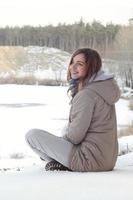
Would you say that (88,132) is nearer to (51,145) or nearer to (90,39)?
(51,145)

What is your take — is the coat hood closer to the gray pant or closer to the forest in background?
the gray pant

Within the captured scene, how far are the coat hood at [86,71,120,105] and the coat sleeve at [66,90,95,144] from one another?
54 millimetres

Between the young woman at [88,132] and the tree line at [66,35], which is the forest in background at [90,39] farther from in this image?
the young woman at [88,132]

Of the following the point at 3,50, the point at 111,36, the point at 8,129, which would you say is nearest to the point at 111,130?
the point at 8,129

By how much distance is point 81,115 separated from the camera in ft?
7.66

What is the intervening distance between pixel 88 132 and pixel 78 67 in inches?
11.9

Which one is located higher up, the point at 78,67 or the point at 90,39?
the point at 78,67

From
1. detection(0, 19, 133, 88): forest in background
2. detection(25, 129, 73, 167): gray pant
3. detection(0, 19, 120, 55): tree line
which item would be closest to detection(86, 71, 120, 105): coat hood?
detection(25, 129, 73, 167): gray pant

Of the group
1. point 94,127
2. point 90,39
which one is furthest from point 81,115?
point 90,39

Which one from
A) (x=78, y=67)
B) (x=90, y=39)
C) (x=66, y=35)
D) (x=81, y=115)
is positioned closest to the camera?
(x=81, y=115)

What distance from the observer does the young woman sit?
Answer: 91.8 inches

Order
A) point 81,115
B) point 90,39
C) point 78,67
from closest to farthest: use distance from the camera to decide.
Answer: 1. point 81,115
2. point 78,67
3. point 90,39

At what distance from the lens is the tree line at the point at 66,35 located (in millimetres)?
22484

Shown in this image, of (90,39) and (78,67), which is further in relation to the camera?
(90,39)
